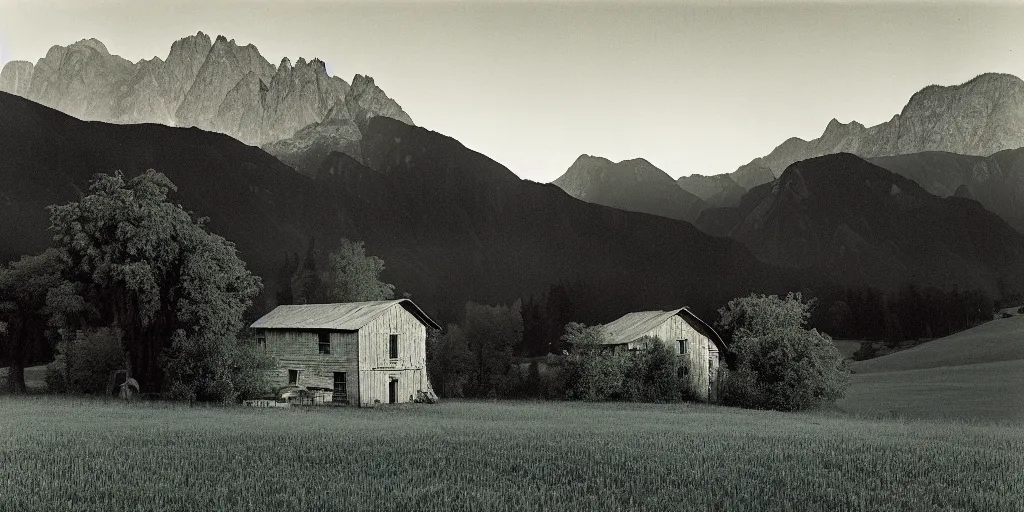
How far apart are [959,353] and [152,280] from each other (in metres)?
99.0

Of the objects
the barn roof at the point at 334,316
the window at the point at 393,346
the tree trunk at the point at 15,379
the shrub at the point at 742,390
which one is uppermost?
the barn roof at the point at 334,316

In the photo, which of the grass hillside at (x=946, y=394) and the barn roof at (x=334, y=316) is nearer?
the grass hillside at (x=946, y=394)

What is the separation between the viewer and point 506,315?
334ft

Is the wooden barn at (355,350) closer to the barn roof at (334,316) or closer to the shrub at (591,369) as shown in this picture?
the barn roof at (334,316)

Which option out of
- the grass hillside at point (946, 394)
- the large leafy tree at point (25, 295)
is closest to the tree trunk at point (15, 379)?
the large leafy tree at point (25, 295)

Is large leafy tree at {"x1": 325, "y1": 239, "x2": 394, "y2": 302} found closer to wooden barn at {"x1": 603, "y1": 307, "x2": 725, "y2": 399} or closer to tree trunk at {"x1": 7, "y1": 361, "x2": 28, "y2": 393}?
wooden barn at {"x1": 603, "y1": 307, "x2": 725, "y2": 399}

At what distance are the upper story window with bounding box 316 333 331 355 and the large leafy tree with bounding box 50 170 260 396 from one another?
5749 mm

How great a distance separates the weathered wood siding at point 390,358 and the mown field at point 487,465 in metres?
15.5

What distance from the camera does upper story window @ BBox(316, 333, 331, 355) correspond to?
56.1m

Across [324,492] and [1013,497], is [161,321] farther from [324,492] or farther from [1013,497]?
[1013,497]

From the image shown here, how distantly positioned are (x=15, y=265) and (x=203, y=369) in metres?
17.4

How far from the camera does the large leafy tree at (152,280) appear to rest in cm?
4916

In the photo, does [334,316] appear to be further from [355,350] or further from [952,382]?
[952,382]

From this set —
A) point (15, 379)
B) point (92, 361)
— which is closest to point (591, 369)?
point (92, 361)
